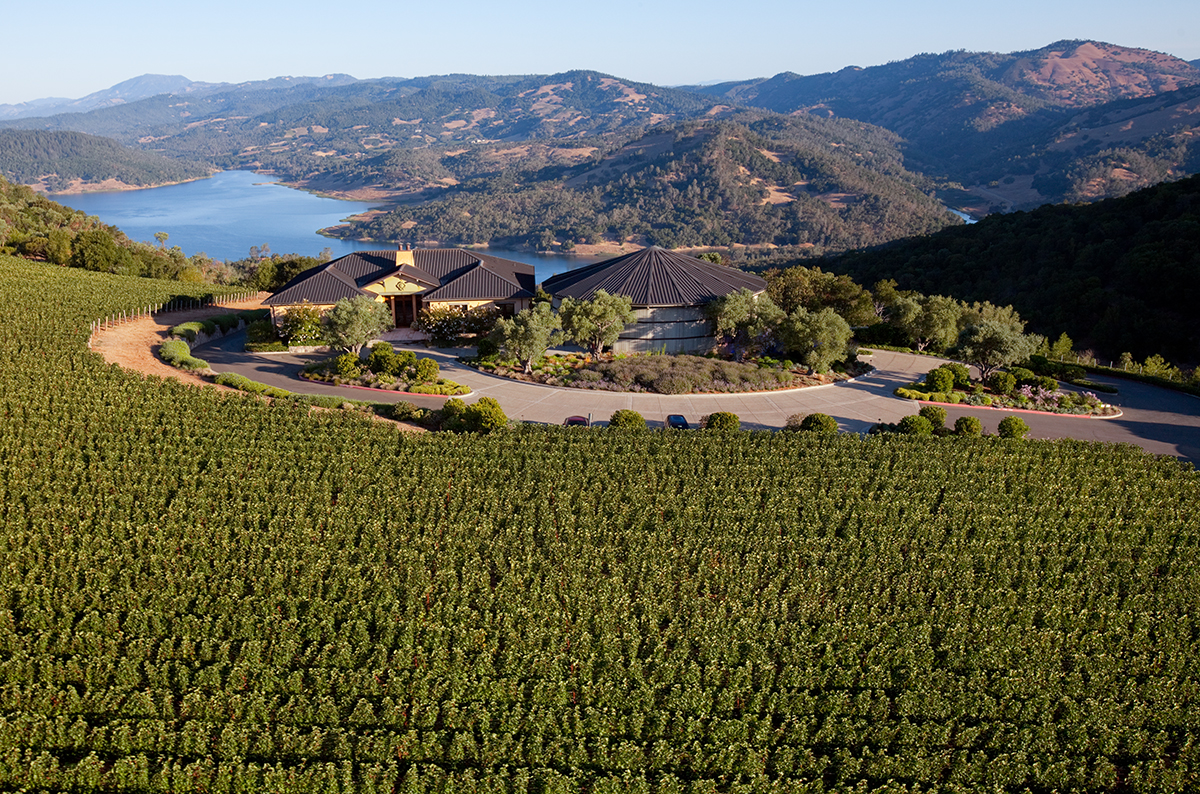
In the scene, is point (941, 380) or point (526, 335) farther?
point (941, 380)

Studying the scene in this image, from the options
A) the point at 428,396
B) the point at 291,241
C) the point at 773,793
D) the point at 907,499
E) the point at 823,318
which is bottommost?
the point at 773,793

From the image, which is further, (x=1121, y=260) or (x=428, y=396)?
(x=1121, y=260)

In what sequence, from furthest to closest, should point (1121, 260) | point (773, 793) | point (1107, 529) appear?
point (1121, 260)
point (1107, 529)
point (773, 793)

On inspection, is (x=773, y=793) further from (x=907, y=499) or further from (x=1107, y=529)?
(x=1107, y=529)

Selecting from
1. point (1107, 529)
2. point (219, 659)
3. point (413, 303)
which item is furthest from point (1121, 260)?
point (219, 659)

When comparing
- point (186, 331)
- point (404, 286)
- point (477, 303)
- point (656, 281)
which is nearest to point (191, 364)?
point (186, 331)

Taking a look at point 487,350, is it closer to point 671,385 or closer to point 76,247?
point 671,385
